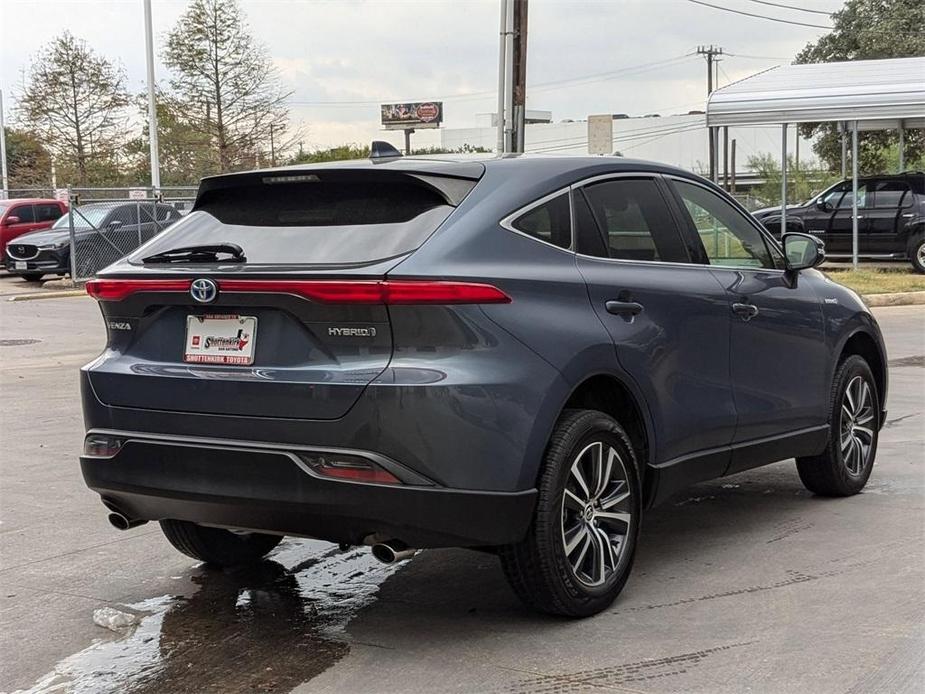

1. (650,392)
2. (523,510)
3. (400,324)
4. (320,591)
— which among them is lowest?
(320,591)

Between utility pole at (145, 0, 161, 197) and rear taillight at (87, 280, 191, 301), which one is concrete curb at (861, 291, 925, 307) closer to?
rear taillight at (87, 280, 191, 301)

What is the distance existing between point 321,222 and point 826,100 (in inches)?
776

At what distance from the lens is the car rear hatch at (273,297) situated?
4.09 metres

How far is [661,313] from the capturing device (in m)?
5.02

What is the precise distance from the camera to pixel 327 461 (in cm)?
409

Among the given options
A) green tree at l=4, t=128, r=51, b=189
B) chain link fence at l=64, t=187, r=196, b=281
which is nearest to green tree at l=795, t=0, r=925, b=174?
chain link fence at l=64, t=187, r=196, b=281

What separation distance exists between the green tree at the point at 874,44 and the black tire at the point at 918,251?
45.4ft

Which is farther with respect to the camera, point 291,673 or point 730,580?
point 730,580

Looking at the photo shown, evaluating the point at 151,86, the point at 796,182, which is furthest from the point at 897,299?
the point at 151,86

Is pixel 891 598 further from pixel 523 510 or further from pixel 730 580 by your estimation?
pixel 523 510

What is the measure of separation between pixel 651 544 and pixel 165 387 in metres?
2.49

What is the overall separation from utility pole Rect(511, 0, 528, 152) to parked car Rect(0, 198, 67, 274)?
579 inches

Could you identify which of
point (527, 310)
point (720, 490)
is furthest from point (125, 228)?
point (527, 310)

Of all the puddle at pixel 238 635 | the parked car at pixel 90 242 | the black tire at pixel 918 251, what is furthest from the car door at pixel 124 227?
the puddle at pixel 238 635
